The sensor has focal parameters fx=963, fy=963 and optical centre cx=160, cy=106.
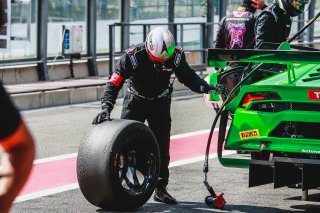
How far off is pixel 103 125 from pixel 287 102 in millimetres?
1457

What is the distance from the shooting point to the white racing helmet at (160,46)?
7.73 metres

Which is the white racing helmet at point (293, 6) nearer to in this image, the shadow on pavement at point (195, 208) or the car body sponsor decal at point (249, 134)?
the shadow on pavement at point (195, 208)

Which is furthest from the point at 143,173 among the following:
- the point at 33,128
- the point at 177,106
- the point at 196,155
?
the point at 177,106

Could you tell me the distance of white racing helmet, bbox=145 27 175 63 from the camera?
7730 mm

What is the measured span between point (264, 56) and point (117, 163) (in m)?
1.41

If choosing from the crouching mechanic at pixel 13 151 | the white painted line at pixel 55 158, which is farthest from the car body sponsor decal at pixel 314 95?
the crouching mechanic at pixel 13 151

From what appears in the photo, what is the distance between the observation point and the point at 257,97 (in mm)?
7527

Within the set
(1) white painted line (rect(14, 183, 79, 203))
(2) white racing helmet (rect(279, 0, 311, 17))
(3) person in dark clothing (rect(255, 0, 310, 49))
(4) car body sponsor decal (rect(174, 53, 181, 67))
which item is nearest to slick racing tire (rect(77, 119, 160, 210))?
(4) car body sponsor decal (rect(174, 53, 181, 67))

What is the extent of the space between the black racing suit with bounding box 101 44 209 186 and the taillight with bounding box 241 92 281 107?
62 cm

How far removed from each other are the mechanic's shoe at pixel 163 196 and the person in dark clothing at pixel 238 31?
369 cm

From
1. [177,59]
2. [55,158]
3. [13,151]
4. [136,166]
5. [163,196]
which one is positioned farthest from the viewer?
[55,158]

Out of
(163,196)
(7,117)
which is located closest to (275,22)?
(163,196)

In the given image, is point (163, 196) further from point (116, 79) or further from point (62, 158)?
point (62, 158)

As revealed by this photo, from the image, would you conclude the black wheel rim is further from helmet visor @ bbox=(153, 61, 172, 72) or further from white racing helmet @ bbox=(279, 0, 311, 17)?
white racing helmet @ bbox=(279, 0, 311, 17)
